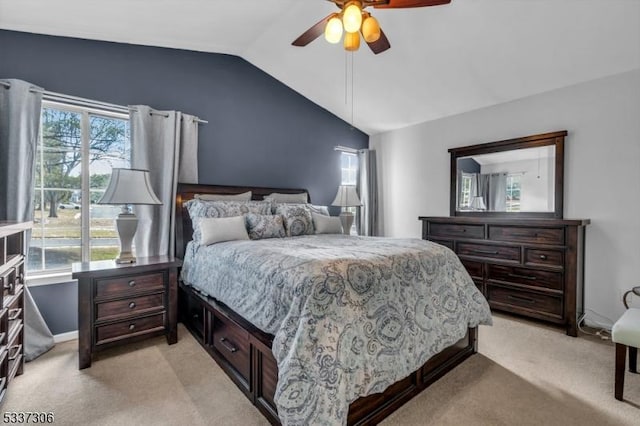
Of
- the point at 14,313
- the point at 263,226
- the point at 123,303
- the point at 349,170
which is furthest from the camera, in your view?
the point at 349,170

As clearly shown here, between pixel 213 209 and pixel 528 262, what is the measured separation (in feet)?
→ 10.3

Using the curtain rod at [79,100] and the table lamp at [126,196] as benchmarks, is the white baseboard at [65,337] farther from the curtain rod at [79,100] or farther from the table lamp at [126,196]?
the curtain rod at [79,100]

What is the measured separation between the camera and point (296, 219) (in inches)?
129

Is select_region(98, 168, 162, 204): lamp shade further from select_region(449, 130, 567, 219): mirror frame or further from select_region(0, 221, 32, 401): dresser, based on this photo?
select_region(449, 130, 567, 219): mirror frame

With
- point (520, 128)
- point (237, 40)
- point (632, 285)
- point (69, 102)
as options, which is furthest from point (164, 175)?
point (632, 285)

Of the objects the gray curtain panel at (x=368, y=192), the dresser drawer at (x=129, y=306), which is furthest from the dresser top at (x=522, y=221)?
the dresser drawer at (x=129, y=306)

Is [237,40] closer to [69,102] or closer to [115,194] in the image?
[69,102]

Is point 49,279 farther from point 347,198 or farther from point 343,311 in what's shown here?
point 347,198

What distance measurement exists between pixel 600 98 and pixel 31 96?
4.98m

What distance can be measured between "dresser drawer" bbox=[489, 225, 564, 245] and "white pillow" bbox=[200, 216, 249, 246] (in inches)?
103

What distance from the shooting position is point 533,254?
312 centimetres

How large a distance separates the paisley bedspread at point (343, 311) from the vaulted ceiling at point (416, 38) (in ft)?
6.57

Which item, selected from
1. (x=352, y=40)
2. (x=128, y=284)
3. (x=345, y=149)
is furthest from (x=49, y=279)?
(x=345, y=149)

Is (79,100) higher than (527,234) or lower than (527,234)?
higher
